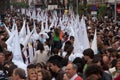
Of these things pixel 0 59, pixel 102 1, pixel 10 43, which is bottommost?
pixel 102 1

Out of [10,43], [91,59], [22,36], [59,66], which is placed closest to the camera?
[59,66]

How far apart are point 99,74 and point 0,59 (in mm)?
2481

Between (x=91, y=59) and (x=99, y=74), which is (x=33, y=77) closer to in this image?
(x=99, y=74)

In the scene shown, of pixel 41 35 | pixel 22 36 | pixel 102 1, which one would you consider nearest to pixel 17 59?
pixel 22 36

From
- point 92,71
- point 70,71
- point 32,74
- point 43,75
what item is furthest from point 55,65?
point 92,71

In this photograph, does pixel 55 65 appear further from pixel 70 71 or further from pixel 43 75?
pixel 43 75

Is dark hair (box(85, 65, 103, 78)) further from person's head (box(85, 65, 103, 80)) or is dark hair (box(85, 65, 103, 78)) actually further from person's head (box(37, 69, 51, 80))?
person's head (box(37, 69, 51, 80))

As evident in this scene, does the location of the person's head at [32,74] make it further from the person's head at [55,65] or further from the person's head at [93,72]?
the person's head at [55,65]

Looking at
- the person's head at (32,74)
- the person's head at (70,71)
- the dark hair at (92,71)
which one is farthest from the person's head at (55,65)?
the dark hair at (92,71)

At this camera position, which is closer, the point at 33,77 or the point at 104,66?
the point at 33,77

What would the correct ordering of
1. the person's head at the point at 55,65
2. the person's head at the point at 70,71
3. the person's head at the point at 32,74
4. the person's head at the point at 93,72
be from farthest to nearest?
the person's head at the point at 55,65
the person's head at the point at 70,71
the person's head at the point at 32,74
the person's head at the point at 93,72

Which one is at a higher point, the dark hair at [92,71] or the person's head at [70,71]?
the dark hair at [92,71]

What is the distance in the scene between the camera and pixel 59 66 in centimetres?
1012

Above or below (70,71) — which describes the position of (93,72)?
above
